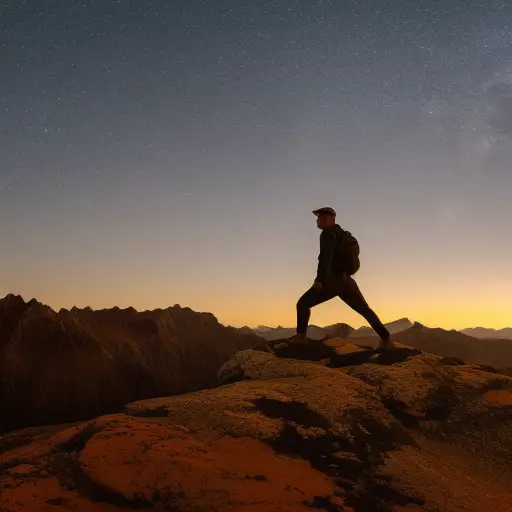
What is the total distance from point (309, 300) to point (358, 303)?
1.00 meters

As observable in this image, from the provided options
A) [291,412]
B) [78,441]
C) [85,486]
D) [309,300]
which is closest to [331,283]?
[309,300]

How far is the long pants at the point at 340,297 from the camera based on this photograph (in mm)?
8359

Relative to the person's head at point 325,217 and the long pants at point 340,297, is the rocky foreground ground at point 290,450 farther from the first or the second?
the person's head at point 325,217

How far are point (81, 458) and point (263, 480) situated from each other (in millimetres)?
1766

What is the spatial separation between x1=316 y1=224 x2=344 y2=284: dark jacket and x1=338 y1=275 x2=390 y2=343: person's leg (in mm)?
342

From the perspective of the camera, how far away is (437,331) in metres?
89.2

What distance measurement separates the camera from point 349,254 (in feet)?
27.4

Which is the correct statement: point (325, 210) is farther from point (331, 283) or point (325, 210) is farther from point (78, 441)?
point (78, 441)

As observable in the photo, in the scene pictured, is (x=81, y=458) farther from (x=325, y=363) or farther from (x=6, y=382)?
(x=6, y=382)

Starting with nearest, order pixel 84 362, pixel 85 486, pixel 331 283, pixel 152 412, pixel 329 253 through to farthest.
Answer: pixel 85 486 → pixel 152 412 → pixel 329 253 → pixel 331 283 → pixel 84 362

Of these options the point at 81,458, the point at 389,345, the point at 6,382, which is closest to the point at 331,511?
the point at 81,458

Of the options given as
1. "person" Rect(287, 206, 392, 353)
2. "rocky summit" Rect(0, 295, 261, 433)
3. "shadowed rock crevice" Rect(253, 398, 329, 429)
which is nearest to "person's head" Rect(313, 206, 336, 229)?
"person" Rect(287, 206, 392, 353)

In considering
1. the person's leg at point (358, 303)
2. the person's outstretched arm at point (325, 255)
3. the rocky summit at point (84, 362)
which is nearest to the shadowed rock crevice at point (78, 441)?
the person's outstretched arm at point (325, 255)

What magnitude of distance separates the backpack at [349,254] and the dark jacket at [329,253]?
0.06m
